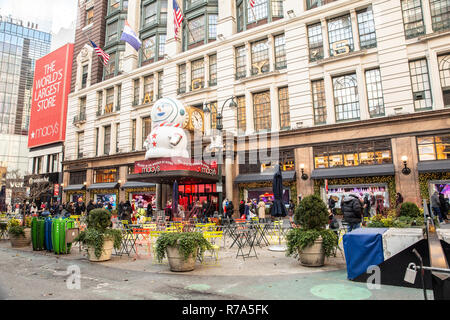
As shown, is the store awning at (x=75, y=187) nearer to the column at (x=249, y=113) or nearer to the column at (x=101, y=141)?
the column at (x=101, y=141)

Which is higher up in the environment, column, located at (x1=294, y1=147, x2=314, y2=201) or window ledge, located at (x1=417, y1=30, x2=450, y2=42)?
window ledge, located at (x1=417, y1=30, x2=450, y2=42)

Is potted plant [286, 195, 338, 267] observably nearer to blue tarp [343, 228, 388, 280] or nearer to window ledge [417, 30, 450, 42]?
blue tarp [343, 228, 388, 280]

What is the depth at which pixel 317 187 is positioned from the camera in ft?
68.3

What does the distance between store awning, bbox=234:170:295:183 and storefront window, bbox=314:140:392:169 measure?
6.58 feet

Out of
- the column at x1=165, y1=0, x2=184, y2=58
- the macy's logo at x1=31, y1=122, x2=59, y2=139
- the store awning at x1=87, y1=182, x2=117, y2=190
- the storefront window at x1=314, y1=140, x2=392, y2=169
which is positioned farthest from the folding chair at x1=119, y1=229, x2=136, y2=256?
the macy's logo at x1=31, y1=122, x2=59, y2=139

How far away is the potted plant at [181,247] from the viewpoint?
7562mm

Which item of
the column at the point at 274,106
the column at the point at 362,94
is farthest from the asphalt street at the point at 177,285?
the column at the point at 274,106

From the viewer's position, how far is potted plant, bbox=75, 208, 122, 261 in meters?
9.13

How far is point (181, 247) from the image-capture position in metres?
7.59

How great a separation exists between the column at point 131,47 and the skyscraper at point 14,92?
67616 millimetres

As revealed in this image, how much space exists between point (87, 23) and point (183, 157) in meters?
31.1

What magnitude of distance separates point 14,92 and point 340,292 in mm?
106054
